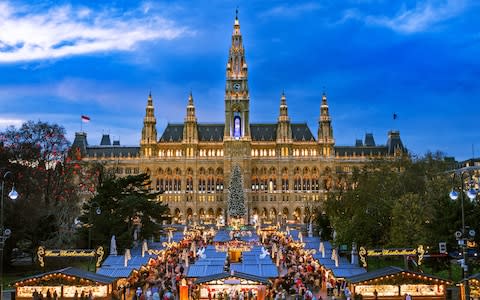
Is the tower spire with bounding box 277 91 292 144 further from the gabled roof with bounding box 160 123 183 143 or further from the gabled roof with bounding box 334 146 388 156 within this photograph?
the gabled roof with bounding box 160 123 183 143

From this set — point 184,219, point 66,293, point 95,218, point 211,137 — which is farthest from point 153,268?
point 211,137

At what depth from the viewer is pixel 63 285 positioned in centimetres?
3062

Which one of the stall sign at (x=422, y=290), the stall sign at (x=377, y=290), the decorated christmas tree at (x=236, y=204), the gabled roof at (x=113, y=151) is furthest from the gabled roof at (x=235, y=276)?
the gabled roof at (x=113, y=151)

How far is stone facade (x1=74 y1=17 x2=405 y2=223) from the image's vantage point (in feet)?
400

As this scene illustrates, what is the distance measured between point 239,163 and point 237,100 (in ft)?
47.6

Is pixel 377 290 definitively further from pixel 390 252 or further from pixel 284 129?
pixel 284 129

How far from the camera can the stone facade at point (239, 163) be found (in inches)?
4801

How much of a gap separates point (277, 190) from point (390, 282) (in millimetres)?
92250

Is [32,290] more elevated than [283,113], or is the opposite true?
[283,113]

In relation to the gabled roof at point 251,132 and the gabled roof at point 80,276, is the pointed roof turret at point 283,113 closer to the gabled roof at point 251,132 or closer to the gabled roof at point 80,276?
the gabled roof at point 251,132

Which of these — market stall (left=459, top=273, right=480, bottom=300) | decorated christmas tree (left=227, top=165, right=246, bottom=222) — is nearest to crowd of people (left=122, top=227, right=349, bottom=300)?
market stall (left=459, top=273, right=480, bottom=300)

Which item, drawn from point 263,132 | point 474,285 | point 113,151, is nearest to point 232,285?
point 474,285

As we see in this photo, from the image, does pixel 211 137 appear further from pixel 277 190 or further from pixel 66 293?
pixel 66 293

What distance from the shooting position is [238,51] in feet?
425
